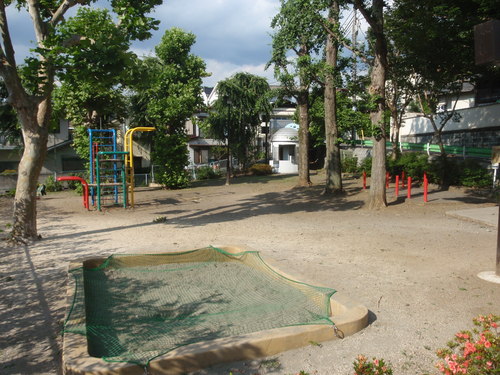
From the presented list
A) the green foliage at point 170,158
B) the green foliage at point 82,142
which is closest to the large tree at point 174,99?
the green foliage at point 170,158

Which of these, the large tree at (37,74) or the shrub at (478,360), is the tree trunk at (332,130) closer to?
the large tree at (37,74)

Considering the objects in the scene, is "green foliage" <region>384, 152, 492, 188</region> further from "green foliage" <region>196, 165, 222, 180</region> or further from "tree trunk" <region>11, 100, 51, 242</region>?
"tree trunk" <region>11, 100, 51, 242</region>

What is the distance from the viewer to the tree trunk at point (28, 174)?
8.88m

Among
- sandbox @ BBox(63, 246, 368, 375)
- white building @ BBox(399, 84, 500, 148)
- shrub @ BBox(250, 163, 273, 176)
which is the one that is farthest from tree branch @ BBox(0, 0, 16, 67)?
shrub @ BBox(250, 163, 273, 176)

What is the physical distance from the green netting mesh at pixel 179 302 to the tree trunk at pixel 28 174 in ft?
9.89

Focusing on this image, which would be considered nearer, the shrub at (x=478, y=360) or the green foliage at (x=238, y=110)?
the shrub at (x=478, y=360)

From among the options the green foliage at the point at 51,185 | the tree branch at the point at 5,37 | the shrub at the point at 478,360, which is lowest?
the shrub at the point at 478,360

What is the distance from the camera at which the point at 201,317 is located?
4836 millimetres

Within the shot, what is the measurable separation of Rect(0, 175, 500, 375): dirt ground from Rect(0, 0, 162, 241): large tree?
94 centimetres

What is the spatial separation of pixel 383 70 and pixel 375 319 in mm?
9983

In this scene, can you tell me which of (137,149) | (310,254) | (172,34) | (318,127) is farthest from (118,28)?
(137,149)

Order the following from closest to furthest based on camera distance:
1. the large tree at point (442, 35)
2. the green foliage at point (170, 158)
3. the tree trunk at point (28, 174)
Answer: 1. the tree trunk at point (28, 174)
2. the large tree at point (442, 35)
3. the green foliage at point (170, 158)

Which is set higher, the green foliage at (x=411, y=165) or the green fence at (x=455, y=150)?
the green fence at (x=455, y=150)

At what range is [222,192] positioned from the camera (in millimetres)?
20828
